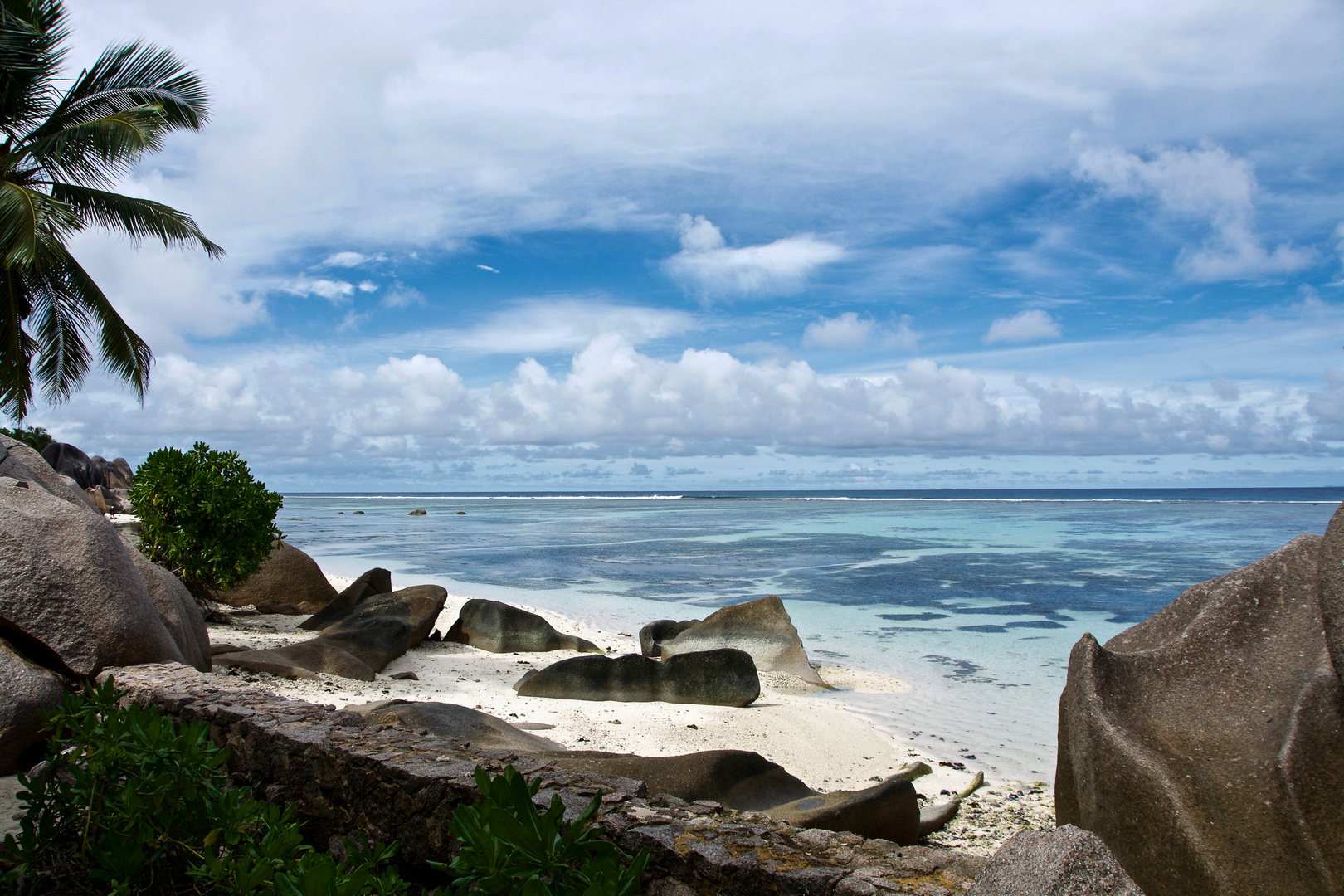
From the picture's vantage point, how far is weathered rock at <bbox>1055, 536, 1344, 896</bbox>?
12.8 feet

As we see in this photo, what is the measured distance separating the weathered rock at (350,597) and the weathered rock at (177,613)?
16.1 ft

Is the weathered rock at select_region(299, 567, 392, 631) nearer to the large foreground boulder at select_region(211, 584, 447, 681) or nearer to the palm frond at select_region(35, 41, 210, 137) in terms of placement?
the large foreground boulder at select_region(211, 584, 447, 681)

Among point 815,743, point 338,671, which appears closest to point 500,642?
point 338,671

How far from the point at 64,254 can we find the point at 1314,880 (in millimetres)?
16499

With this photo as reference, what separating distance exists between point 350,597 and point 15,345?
658 cm

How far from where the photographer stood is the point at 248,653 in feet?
30.5

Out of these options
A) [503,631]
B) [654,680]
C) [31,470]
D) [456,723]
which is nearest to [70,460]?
[503,631]

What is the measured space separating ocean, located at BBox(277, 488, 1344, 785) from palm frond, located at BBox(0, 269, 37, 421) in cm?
1024

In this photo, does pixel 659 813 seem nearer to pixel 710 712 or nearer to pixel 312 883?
pixel 312 883

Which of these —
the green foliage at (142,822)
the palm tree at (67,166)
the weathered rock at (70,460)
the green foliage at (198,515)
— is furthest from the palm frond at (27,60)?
the weathered rock at (70,460)

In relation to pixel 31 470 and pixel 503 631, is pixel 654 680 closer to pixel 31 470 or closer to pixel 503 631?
pixel 503 631

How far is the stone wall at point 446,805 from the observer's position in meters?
3.09

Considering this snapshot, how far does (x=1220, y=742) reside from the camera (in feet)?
14.1

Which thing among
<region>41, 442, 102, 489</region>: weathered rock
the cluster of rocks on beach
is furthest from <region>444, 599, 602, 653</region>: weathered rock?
<region>41, 442, 102, 489</region>: weathered rock
